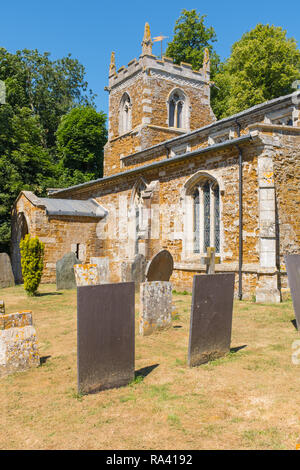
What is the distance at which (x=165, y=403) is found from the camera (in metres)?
4.24

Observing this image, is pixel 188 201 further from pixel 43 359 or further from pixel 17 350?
pixel 17 350

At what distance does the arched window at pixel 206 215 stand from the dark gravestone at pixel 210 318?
691 centimetres

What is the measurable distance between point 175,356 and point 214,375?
1.06 meters

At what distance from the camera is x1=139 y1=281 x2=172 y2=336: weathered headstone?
7363 millimetres

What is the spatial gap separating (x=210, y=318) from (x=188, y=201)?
8.81 metres

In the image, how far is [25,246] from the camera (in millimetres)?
12977

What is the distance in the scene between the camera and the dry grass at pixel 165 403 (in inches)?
135

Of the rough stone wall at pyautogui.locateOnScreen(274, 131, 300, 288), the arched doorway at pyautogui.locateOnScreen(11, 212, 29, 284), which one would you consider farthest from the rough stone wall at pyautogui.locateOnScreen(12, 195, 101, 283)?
the rough stone wall at pyautogui.locateOnScreen(274, 131, 300, 288)

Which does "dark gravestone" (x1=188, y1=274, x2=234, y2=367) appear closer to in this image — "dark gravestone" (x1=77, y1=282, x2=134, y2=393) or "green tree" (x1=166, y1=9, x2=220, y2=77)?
"dark gravestone" (x1=77, y1=282, x2=134, y2=393)

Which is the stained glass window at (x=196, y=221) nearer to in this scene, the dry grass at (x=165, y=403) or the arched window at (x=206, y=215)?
the arched window at (x=206, y=215)

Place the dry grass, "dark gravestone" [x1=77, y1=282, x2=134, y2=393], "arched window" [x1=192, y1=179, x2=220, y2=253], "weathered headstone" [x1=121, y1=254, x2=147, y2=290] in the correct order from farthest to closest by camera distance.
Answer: "weathered headstone" [x1=121, y1=254, x2=147, y2=290] < "arched window" [x1=192, y1=179, x2=220, y2=253] < "dark gravestone" [x1=77, y1=282, x2=134, y2=393] < the dry grass

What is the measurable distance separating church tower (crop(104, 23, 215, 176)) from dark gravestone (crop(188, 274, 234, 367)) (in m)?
20.2
